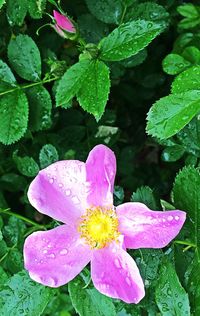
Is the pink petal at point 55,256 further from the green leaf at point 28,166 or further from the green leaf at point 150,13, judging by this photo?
the green leaf at point 150,13

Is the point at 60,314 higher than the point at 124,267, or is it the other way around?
the point at 124,267

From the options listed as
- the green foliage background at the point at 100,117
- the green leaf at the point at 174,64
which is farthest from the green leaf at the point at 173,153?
the green leaf at the point at 174,64

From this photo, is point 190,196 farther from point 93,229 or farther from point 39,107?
point 39,107

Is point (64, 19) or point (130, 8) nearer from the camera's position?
point (64, 19)

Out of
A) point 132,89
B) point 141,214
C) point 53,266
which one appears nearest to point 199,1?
point 132,89

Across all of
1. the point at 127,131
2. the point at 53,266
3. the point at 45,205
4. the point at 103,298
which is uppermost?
the point at 45,205

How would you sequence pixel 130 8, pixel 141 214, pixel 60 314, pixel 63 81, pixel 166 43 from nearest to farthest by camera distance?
pixel 141 214 → pixel 63 81 → pixel 130 8 → pixel 60 314 → pixel 166 43

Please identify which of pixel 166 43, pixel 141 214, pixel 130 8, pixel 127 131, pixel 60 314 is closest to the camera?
pixel 141 214

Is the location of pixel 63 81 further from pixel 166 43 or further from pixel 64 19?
pixel 166 43
